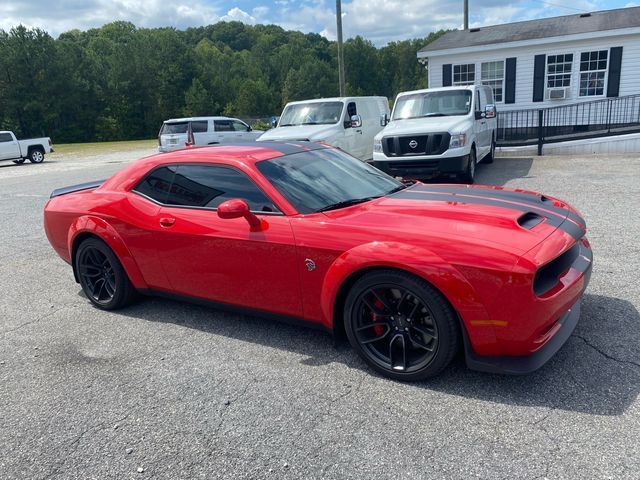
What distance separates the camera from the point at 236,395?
3.18 metres

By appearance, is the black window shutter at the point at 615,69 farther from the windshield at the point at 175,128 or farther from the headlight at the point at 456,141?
the windshield at the point at 175,128

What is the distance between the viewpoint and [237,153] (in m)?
4.05

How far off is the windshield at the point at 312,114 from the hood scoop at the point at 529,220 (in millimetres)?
→ 9161

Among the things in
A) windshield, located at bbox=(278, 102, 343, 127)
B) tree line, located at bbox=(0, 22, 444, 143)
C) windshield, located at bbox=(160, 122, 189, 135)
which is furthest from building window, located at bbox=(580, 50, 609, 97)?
tree line, located at bbox=(0, 22, 444, 143)

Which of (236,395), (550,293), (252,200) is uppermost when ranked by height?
(252,200)

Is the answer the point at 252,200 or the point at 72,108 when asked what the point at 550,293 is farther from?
the point at 72,108

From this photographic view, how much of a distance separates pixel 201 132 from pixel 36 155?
9.95 m

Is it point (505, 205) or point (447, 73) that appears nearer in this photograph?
point (505, 205)

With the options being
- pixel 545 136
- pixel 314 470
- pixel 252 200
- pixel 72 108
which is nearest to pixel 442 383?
pixel 314 470

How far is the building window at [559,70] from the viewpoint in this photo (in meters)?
17.7

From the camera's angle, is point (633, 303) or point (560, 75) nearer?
point (633, 303)

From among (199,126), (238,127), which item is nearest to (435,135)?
(199,126)

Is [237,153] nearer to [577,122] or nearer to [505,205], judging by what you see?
[505,205]

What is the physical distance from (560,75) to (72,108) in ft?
190
